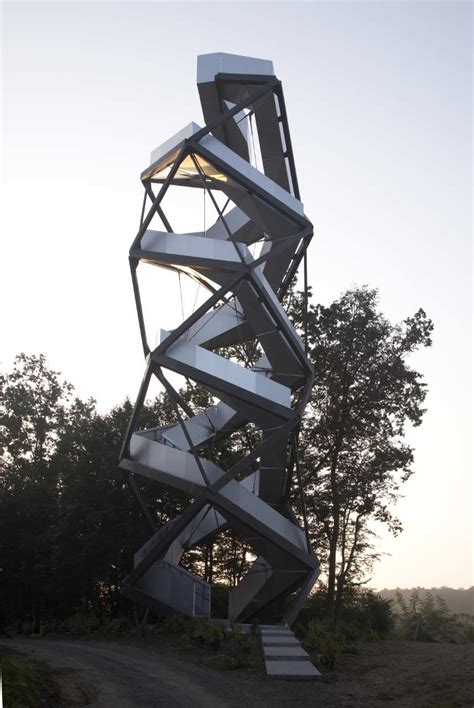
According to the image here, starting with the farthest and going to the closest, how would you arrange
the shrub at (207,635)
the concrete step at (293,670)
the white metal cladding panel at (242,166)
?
the white metal cladding panel at (242,166)
the shrub at (207,635)
the concrete step at (293,670)

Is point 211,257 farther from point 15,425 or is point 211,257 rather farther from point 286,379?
point 15,425

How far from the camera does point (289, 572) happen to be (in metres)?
22.9

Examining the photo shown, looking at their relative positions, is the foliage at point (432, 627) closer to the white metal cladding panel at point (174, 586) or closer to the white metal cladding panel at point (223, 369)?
the white metal cladding panel at point (174, 586)

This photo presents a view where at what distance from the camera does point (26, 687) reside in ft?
36.3

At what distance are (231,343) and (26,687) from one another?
1575 centimetres

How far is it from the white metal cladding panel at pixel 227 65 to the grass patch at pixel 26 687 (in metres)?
18.5

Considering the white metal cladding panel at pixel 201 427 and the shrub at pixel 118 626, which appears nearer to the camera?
the shrub at pixel 118 626

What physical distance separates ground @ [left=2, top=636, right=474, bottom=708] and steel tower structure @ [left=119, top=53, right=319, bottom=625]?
4.82 meters

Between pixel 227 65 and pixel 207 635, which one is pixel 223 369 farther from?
pixel 227 65

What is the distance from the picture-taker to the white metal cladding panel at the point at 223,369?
2072 centimetres

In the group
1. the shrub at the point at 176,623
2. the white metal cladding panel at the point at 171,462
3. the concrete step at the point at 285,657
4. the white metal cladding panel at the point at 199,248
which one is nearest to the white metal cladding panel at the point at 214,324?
the white metal cladding panel at the point at 199,248

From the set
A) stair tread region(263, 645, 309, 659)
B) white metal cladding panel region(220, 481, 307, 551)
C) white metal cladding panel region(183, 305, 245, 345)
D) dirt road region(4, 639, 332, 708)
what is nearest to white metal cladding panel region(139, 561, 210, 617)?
white metal cladding panel region(220, 481, 307, 551)

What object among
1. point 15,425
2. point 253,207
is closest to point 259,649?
point 253,207

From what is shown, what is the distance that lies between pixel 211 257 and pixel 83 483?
13484mm
